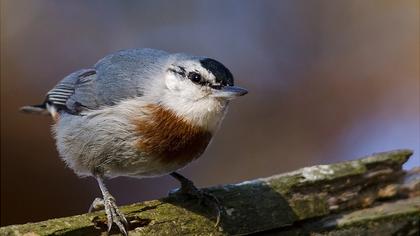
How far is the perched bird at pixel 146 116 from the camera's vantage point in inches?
107

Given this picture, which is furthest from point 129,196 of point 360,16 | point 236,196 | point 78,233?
point 360,16

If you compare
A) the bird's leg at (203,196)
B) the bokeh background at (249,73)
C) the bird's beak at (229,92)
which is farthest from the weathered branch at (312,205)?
the bokeh background at (249,73)

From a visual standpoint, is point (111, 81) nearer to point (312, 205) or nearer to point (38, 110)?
point (38, 110)

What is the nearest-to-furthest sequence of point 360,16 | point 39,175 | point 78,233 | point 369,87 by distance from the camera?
point 78,233 < point 39,175 < point 369,87 < point 360,16

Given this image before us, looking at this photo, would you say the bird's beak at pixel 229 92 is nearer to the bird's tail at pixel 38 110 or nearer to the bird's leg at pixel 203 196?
the bird's leg at pixel 203 196

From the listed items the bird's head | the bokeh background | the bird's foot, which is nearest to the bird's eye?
the bird's head

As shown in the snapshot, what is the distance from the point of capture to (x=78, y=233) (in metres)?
2.40

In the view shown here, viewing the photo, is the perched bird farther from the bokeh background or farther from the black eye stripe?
the bokeh background

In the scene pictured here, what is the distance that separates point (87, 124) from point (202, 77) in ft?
1.68

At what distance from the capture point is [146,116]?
2736mm

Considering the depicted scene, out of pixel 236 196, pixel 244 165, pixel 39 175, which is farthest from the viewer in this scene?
pixel 244 165

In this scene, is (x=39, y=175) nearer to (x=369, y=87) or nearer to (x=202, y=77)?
(x=202, y=77)

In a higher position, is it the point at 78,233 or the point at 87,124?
the point at 87,124

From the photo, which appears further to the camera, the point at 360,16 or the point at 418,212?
the point at 360,16
